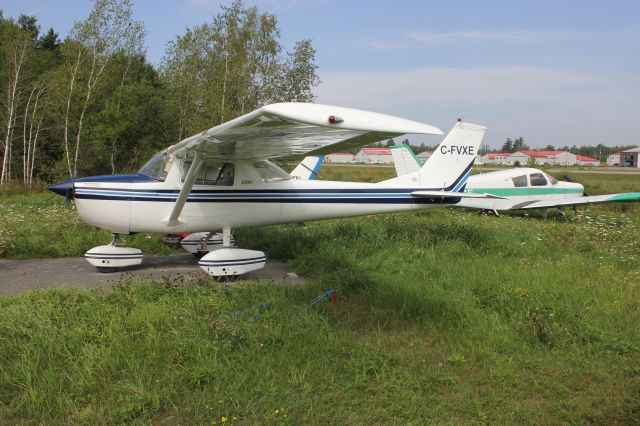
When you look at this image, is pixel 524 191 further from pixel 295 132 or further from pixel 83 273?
pixel 83 273

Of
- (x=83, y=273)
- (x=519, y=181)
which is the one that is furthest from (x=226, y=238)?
(x=519, y=181)

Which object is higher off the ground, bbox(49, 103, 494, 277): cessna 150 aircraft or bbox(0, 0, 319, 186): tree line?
bbox(0, 0, 319, 186): tree line

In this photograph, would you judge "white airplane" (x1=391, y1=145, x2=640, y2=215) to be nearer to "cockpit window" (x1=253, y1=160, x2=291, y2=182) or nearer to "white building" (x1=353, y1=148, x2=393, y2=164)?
"cockpit window" (x1=253, y1=160, x2=291, y2=182)

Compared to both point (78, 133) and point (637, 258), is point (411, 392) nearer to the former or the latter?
point (637, 258)

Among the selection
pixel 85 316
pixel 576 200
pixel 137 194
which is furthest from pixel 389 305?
pixel 576 200

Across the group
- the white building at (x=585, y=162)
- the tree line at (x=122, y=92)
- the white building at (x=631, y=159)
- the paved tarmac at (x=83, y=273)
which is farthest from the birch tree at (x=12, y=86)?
the white building at (x=585, y=162)

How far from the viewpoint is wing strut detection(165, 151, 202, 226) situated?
647 centimetres

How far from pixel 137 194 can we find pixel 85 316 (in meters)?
2.85

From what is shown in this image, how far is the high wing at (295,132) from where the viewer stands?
3.59 meters

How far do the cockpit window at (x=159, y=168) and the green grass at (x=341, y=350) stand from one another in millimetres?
2242

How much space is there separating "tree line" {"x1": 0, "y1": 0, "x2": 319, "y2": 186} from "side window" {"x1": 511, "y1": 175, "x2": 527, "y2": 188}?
9495 mm

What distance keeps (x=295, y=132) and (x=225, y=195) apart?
2579 mm

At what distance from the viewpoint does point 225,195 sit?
288 inches

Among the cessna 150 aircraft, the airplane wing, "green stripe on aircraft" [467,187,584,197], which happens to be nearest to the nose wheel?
the cessna 150 aircraft
